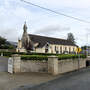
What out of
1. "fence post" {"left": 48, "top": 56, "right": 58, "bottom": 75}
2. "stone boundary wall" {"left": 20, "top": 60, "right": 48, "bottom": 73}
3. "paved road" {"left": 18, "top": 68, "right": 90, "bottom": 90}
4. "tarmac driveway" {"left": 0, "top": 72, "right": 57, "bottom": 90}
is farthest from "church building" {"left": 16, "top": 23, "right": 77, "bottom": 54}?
"paved road" {"left": 18, "top": 68, "right": 90, "bottom": 90}

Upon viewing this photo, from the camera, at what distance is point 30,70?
10.7 metres

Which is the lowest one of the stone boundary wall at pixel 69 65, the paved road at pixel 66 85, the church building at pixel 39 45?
the paved road at pixel 66 85

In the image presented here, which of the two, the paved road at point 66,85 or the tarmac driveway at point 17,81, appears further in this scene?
the tarmac driveway at point 17,81

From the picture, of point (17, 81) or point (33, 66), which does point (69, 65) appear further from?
point (17, 81)

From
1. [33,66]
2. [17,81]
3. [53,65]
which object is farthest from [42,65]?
[17,81]

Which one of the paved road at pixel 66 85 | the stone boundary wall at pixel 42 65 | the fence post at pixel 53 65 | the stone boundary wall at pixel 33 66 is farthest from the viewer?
the stone boundary wall at pixel 33 66

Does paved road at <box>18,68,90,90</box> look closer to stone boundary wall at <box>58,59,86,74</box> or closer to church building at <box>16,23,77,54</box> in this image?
stone boundary wall at <box>58,59,86,74</box>

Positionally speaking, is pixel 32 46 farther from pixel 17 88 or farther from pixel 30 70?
pixel 17 88

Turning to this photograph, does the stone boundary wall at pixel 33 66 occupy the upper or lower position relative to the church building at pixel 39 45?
lower

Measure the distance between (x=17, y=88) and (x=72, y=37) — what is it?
344ft

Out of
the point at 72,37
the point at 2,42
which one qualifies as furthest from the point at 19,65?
the point at 72,37

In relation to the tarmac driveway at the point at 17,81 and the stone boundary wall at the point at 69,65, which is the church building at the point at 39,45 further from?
the tarmac driveway at the point at 17,81

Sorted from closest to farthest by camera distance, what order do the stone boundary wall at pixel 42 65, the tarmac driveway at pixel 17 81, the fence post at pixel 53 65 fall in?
the tarmac driveway at pixel 17 81 → the fence post at pixel 53 65 → the stone boundary wall at pixel 42 65

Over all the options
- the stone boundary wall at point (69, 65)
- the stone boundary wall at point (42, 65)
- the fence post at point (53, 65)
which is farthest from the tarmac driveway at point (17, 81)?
the stone boundary wall at point (69, 65)
